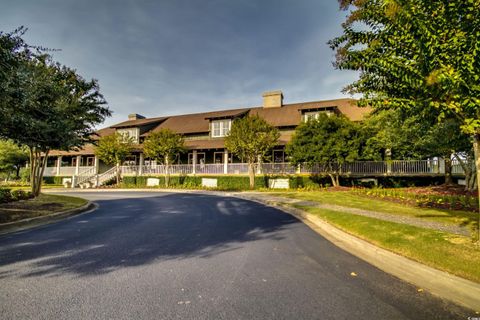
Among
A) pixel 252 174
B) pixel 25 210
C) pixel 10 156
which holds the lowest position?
pixel 25 210

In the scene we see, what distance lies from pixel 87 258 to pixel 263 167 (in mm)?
22089

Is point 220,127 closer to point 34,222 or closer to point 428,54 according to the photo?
point 34,222

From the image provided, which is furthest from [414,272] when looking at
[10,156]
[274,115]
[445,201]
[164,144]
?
[10,156]

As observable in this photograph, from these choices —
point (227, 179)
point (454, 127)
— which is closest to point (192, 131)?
point (227, 179)

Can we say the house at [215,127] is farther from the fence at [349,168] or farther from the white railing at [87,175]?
the fence at [349,168]

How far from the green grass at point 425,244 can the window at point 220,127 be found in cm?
2383

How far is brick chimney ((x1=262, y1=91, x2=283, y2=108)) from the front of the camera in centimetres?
3472

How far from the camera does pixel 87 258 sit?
5289 mm

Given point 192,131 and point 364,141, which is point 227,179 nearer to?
point 192,131

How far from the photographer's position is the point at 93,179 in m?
32.6

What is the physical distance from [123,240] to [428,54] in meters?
7.86

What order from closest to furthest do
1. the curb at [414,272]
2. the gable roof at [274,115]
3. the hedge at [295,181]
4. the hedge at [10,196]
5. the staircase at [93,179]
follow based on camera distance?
1. the curb at [414,272]
2. the hedge at [10,196]
3. the hedge at [295,181]
4. the gable roof at [274,115]
5. the staircase at [93,179]

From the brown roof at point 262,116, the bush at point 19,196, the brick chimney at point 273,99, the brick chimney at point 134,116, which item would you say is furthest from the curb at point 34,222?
the brick chimney at point 134,116

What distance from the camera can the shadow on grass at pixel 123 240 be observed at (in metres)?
4.99
